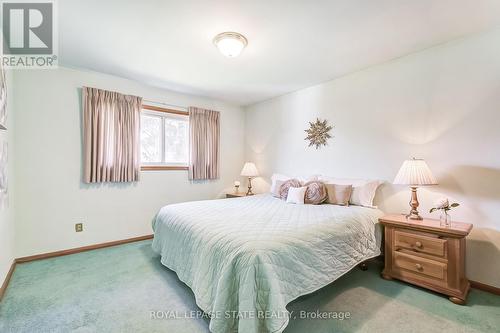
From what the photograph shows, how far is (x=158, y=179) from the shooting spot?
3.82 metres

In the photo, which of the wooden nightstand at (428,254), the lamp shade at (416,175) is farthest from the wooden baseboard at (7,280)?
the lamp shade at (416,175)

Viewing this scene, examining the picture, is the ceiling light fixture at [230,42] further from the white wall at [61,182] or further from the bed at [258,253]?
the white wall at [61,182]

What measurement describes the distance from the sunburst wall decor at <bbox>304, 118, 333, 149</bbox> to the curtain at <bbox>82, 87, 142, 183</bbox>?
8.88 feet

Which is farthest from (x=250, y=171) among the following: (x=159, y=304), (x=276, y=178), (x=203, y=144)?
(x=159, y=304)

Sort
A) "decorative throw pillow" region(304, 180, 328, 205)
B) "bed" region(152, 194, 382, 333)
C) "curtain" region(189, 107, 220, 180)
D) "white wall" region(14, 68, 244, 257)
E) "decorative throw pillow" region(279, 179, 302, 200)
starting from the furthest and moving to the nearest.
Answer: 1. "curtain" region(189, 107, 220, 180)
2. "decorative throw pillow" region(279, 179, 302, 200)
3. "decorative throw pillow" region(304, 180, 328, 205)
4. "white wall" region(14, 68, 244, 257)
5. "bed" region(152, 194, 382, 333)

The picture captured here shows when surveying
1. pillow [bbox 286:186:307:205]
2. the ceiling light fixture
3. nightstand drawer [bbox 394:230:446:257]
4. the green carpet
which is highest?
the ceiling light fixture

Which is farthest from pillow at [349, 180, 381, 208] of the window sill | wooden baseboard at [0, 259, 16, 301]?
wooden baseboard at [0, 259, 16, 301]

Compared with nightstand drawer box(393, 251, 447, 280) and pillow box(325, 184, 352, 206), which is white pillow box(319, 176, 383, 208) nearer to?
pillow box(325, 184, 352, 206)

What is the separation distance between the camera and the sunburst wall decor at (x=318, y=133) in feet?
11.4

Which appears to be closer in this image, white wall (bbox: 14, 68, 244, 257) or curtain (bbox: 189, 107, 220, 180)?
white wall (bbox: 14, 68, 244, 257)

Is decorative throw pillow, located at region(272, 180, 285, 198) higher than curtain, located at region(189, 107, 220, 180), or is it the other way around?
curtain, located at region(189, 107, 220, 180)

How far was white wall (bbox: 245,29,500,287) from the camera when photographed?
2.16 meters

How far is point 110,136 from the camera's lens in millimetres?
3264

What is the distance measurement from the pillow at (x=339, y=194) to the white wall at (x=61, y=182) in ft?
9.10
